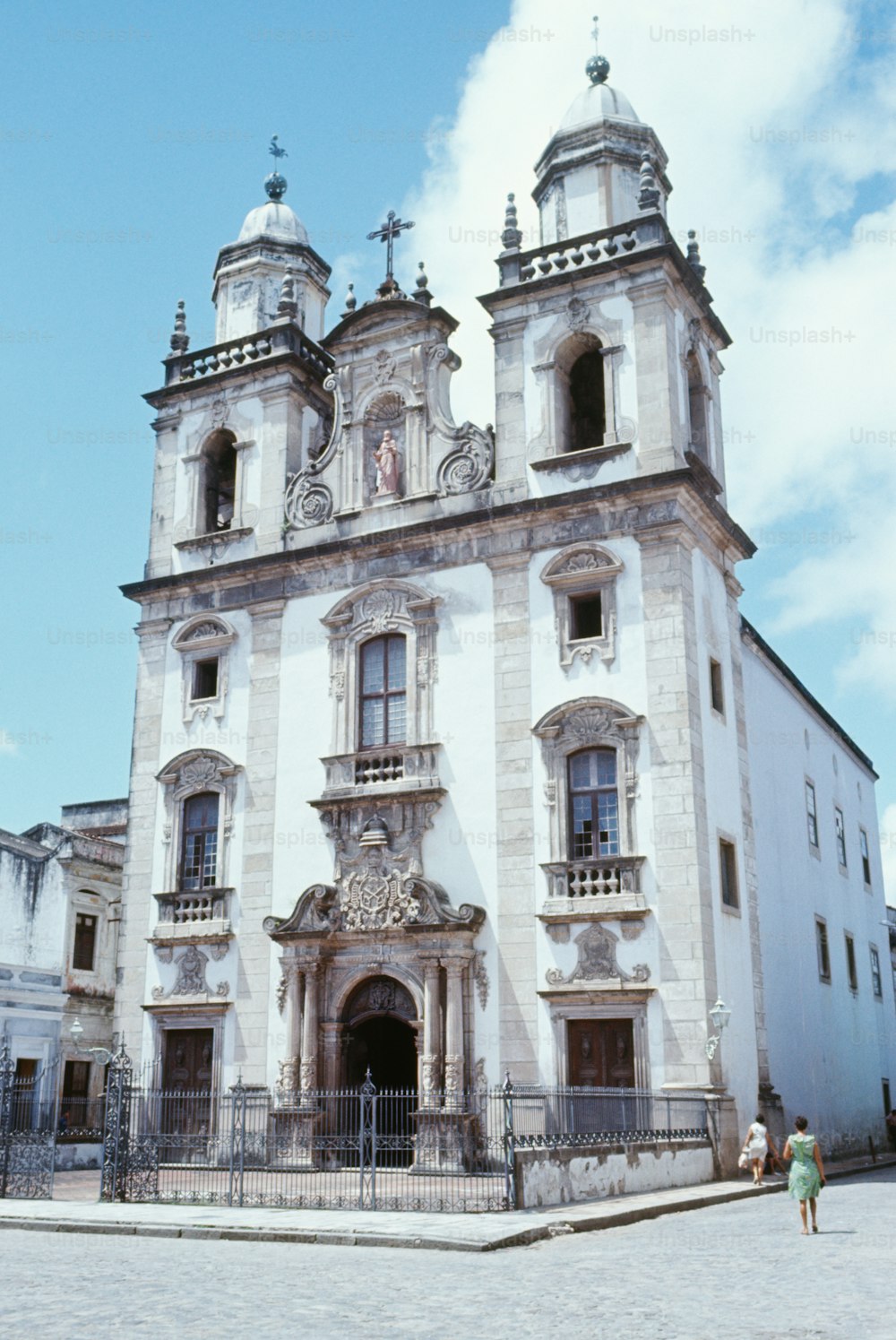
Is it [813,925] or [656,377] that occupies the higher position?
[656,377]

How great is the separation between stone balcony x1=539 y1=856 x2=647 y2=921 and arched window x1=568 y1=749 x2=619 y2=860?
0.98ft

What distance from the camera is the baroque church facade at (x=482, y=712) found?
2356 cm

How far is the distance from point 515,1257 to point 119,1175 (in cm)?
839

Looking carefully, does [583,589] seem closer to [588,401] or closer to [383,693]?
[383,693]

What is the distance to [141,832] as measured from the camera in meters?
28.6

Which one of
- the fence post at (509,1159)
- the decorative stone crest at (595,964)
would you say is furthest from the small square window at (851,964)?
the fence post at (509,1159)

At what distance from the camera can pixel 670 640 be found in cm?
2406

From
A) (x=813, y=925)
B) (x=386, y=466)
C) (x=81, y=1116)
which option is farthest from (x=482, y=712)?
(x=81, y=1116)

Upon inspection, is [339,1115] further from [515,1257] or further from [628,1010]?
[515,1257]

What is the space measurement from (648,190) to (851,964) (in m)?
19.5

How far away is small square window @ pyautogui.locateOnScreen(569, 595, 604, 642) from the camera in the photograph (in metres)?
25.5

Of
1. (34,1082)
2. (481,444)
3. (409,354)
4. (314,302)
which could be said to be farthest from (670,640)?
(34,1082)

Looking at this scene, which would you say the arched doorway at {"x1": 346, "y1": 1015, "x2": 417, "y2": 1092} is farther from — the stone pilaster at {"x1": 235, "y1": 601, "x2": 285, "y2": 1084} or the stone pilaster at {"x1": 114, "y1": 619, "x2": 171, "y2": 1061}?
the stone pilaster at {"x1": 114, "y1": 619, "x2": 171, "y2": 1061}

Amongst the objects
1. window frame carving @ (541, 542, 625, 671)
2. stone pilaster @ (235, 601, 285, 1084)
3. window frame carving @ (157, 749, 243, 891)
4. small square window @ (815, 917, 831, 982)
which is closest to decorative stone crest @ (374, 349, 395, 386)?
stone pilaster @ (235, 601, 285, 1084)
